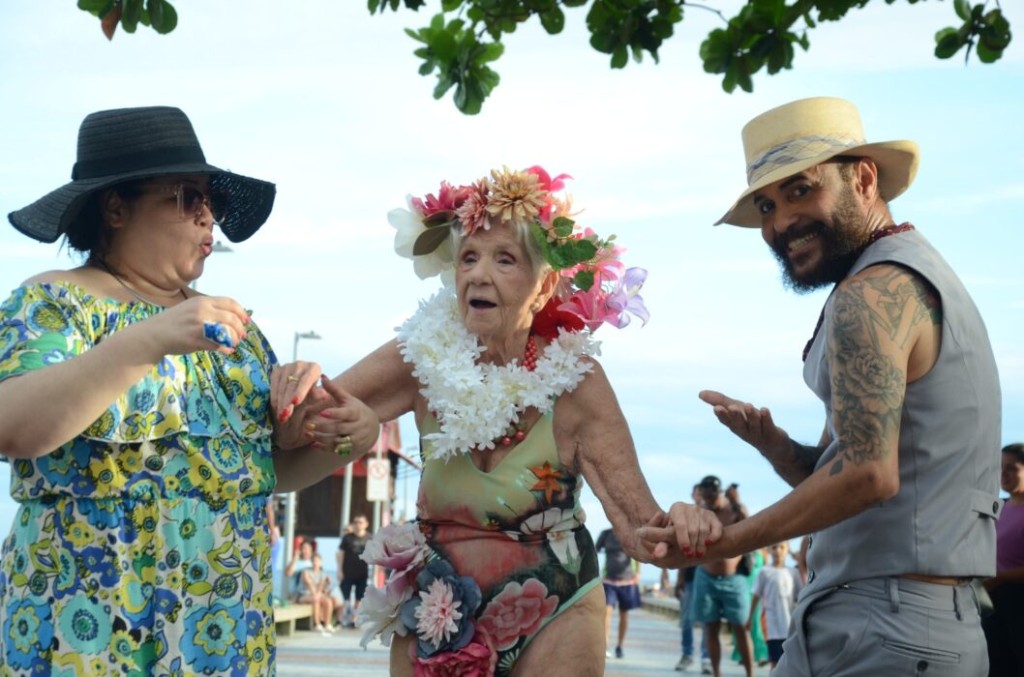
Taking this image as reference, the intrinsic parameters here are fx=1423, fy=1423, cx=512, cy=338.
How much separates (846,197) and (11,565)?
8.20ft

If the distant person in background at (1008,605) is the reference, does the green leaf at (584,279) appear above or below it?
above

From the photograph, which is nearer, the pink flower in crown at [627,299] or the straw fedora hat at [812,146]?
the straw fedora hat at [812,146]

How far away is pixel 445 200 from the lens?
472 cm

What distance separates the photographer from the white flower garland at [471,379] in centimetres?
442

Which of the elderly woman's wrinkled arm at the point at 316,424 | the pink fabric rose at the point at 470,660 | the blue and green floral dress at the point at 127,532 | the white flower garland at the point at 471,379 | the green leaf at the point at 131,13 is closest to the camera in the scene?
the blue and green floral dress at the point at 127,532

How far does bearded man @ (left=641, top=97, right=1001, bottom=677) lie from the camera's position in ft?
12.0

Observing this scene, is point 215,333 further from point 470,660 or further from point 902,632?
point 902,632

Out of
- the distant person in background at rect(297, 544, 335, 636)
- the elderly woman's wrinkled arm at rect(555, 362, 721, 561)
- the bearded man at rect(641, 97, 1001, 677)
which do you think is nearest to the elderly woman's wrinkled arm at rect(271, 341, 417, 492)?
the elderly woman's wrinkled arm at rect(555, 362, 721, 561)

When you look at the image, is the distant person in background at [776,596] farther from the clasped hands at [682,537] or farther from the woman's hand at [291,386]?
the woman's hand at [291,386]

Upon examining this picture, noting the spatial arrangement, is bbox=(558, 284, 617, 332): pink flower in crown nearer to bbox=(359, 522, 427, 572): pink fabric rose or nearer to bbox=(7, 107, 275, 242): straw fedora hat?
bbox=(359, 522, 427, 572): pink fabric rose

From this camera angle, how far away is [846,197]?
163 inches

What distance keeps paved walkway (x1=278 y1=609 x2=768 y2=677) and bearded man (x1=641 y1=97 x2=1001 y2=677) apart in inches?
409

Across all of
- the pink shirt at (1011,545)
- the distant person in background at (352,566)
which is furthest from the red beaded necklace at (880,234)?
the distant person in background at (352,566)

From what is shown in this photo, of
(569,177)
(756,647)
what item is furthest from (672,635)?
(569,177)
